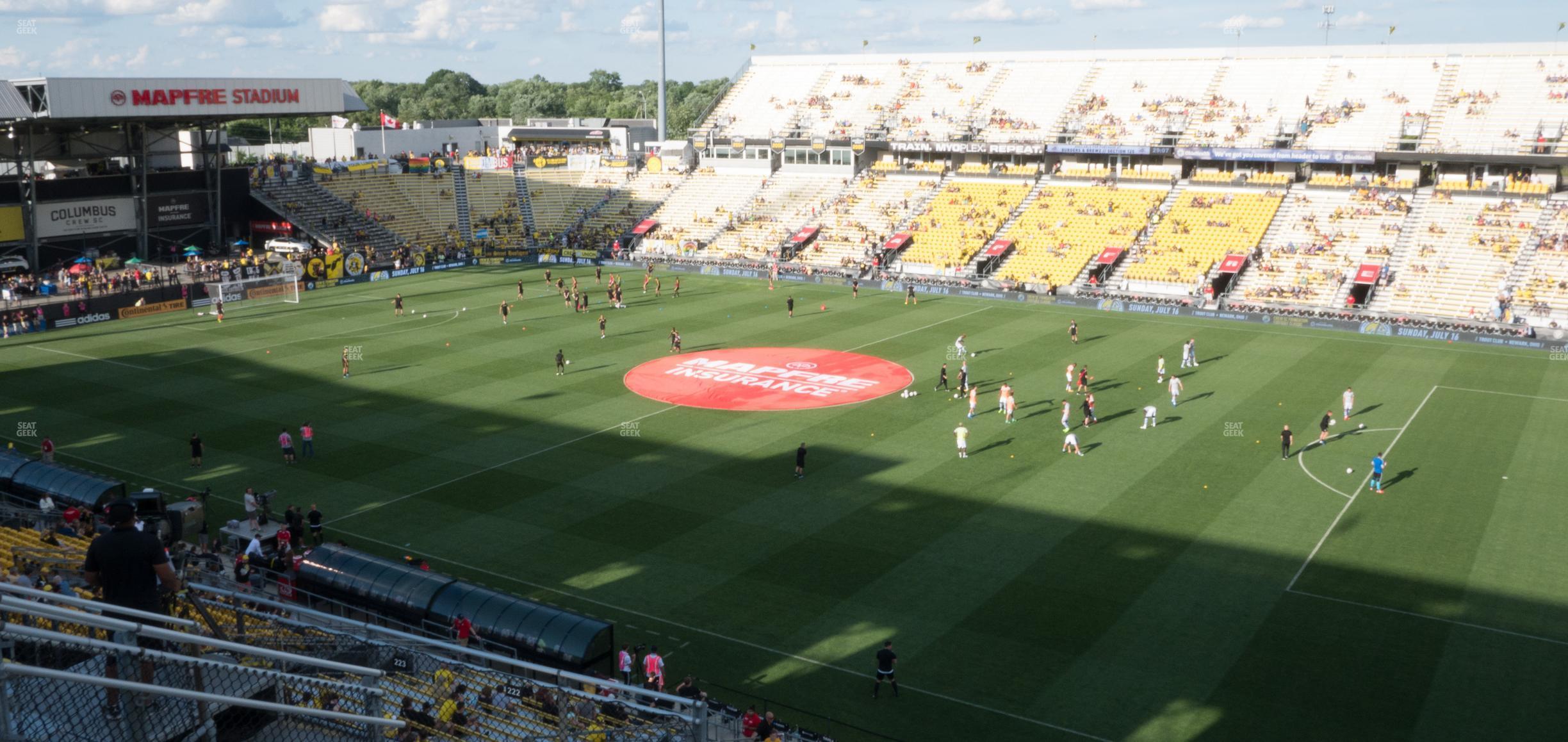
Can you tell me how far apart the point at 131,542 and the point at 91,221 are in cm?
7119

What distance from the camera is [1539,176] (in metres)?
66.1

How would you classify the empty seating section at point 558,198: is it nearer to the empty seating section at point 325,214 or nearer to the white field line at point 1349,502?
the empty seating section at point 325,214

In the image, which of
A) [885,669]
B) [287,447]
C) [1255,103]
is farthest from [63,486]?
[1255,103]

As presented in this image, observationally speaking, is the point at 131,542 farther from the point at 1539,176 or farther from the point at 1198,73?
the point at 1198,73

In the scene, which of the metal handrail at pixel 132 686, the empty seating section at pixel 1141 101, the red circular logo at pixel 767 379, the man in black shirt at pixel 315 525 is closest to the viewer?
the metal handrail at pixel 132 686

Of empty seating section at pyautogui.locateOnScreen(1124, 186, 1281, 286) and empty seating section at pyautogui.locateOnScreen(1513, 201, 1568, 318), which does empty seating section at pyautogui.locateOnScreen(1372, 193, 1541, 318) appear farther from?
empty seating section at pyautogui.locateOnScreen(1124, 186, 1281, 286)

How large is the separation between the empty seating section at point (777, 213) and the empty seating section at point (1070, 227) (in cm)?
1664

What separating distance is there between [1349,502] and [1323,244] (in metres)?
39.0

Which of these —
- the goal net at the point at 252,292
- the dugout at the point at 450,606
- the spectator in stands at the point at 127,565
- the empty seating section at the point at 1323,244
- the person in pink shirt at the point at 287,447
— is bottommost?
the dugout at the point at 450,606

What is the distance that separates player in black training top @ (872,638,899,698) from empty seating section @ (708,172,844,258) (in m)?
60.8

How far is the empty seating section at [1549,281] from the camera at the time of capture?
183 feet

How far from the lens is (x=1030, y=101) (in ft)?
287

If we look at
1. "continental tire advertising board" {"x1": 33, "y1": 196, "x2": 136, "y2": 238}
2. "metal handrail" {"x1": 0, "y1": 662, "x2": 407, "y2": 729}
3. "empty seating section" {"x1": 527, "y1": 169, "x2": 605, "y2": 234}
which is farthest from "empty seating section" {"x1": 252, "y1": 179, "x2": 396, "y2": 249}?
"metal handrail" {"x1": 0, "y1": 662, "x2": 407, "y2": 729}

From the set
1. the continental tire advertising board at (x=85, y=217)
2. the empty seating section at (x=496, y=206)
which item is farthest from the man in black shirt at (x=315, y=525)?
the empty seating section at (x=496, y=206)
